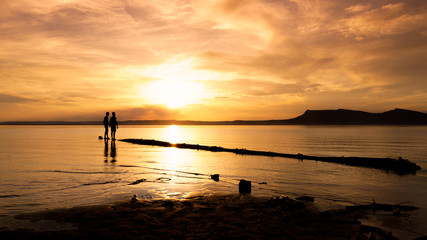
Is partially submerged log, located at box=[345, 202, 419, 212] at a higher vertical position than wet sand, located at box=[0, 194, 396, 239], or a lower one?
lower

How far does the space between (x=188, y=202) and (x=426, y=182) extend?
641 inches

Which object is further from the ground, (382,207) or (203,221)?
(203,221)

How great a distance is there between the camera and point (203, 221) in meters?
9.14

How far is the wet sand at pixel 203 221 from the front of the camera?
7.94m

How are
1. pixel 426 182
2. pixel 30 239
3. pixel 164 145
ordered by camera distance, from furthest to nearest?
pixel 164 145
pixel 426 182
pixel 30 239

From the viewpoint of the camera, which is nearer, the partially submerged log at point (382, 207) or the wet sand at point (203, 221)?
the wet sand at point (203, 221)

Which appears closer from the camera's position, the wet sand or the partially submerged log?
the wet sand

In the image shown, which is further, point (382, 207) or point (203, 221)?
point (382, 207)

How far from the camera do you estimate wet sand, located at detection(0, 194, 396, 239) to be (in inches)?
313

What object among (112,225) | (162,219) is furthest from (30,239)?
(162,219)

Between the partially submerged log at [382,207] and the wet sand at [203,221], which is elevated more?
the wet sand at [203,221]

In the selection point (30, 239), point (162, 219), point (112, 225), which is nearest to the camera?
point (30, 239)

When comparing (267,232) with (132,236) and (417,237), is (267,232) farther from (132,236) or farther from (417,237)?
(417,237)

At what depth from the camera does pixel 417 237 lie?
27.5ft
